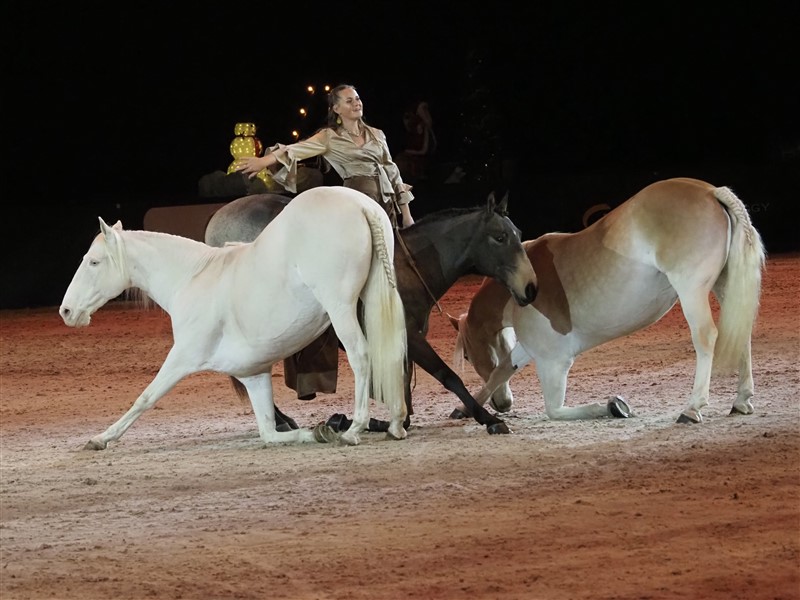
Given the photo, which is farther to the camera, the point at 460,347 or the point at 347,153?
the point at 460,347

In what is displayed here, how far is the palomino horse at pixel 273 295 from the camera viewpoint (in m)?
6.50

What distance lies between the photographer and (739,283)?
22.2 feet

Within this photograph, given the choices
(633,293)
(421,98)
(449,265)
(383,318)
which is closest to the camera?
(383,318)

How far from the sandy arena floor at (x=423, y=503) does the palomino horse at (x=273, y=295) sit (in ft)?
1.24

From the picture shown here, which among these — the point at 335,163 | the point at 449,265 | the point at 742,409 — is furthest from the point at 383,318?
the point at 742,409

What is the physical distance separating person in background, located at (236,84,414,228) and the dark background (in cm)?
848

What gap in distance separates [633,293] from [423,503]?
95.4 inches

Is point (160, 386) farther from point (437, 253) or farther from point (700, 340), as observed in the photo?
point (700, 340)

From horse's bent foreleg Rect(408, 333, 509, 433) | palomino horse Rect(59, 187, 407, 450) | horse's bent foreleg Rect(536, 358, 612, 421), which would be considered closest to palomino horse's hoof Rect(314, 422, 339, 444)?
palomino horse Rect(59, 187, 407, 450)

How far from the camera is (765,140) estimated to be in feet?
61.7

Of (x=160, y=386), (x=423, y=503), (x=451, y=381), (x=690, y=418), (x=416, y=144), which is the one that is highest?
(x=416, y=144)

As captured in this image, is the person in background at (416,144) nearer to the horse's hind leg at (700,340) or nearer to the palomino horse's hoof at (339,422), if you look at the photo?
the palomino horse's hoof at (339,422)

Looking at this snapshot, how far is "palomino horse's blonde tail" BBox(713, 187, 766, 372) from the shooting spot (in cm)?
675

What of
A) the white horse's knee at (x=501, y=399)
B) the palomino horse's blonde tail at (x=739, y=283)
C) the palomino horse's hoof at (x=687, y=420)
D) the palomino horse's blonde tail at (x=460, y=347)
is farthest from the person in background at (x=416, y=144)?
the palomino horse's hoof at (x=687, y=420)
